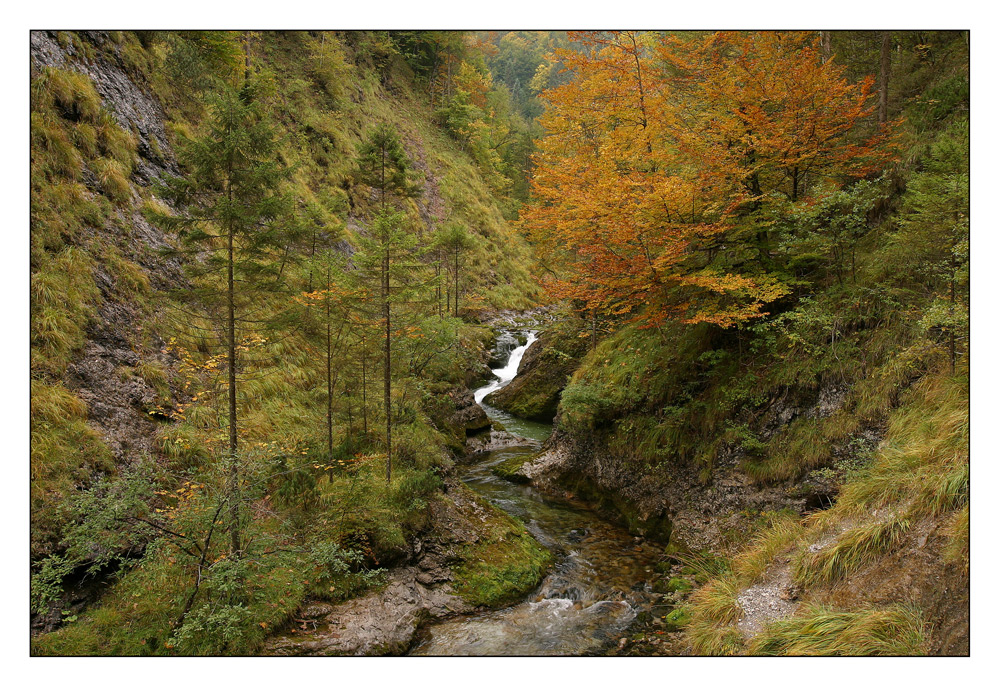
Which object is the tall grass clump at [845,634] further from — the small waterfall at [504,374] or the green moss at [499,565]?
the small waterfall at [504,374]

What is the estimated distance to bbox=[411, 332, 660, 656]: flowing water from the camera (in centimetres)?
558

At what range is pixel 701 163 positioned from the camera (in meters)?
7.12

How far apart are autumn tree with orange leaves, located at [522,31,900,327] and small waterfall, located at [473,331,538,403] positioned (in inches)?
352

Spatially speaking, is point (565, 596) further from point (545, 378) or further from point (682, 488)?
point (545, 378)

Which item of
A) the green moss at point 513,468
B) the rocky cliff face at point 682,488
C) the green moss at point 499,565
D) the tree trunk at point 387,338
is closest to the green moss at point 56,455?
the tree trunk at point 387,338

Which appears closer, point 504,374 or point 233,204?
point 233,204

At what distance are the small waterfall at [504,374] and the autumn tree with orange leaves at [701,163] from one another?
352 inches

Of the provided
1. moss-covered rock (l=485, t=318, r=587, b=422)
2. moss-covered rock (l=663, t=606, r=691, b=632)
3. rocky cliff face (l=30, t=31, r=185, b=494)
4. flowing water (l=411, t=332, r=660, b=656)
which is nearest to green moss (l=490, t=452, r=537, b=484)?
flowing water (l=411, t=332, r=660, b=656)

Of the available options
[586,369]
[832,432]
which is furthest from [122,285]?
[832,432]

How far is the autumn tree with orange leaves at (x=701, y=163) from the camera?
648cm

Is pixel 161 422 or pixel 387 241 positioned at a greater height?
pixel 387 241

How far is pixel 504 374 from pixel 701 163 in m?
12.4

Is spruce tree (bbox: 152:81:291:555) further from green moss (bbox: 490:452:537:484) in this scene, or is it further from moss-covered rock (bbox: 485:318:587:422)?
moss-covered rock (bbox: 485:318:587:422)

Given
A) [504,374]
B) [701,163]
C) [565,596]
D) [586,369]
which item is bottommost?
[565,596]
